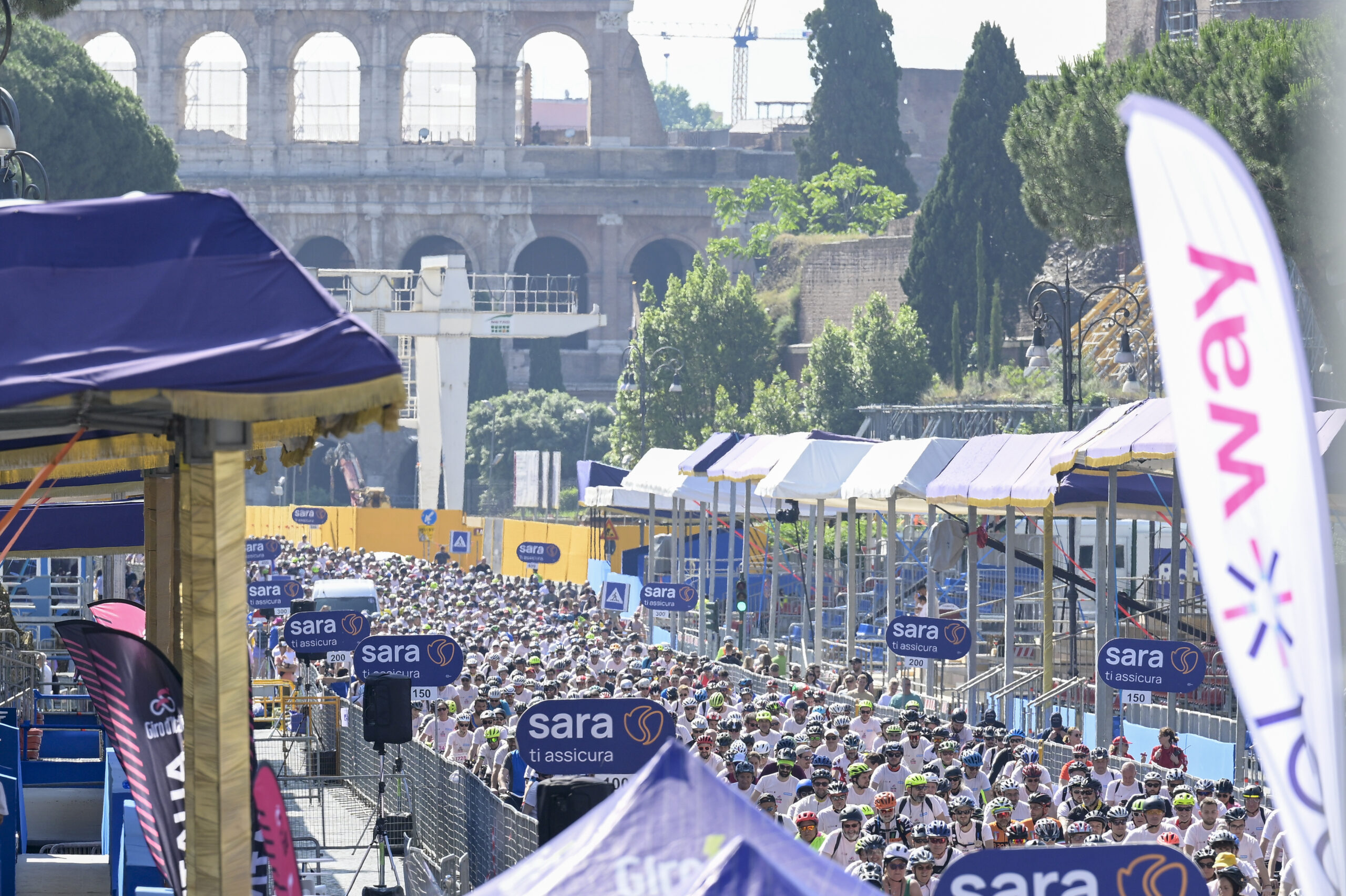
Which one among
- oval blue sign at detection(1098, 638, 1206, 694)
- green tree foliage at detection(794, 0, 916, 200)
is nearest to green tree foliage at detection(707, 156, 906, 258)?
green tree foliage at detection(794, 0, 916, 200)

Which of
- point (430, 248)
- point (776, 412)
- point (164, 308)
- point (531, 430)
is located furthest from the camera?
point (430, 248)

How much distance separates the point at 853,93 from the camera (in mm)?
80812

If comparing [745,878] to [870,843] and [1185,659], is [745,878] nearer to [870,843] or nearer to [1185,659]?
[870,843]

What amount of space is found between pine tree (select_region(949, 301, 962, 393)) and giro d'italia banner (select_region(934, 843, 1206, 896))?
1970 inches

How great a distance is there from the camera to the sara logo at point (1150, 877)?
676cm

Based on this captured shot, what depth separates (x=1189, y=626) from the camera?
2373cm

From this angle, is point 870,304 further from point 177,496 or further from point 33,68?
point 177,496

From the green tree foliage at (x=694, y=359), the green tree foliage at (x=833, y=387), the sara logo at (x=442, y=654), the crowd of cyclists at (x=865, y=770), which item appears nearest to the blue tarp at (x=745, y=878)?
the crowd of cyclists at (x=865, y=770)

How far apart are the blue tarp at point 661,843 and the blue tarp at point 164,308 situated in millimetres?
1178

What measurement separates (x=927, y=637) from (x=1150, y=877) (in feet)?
44.9

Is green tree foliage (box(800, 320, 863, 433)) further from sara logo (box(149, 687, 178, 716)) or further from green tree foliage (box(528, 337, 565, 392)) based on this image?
sara logo (box(149, 687, 178, 716))

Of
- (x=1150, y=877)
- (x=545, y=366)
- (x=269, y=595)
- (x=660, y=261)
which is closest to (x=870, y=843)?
(x=1150, y=877)

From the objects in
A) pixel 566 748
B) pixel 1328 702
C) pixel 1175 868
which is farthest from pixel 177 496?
pixel 566 748

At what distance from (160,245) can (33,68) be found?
154ft
